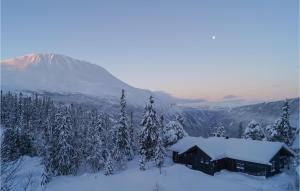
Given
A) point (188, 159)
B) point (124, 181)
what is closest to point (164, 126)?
point (188, 159)

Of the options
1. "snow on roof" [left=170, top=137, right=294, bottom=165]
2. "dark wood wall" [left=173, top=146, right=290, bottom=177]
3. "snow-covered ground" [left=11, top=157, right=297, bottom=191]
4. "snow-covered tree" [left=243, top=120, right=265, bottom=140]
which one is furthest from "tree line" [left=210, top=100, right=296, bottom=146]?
"snow-covered ground" [left=11, top=157, right=297, bottom=191]

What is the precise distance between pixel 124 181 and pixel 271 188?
1958cm

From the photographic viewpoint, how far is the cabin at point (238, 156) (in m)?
42.2

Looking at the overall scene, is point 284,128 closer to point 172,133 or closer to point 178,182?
point 172,133

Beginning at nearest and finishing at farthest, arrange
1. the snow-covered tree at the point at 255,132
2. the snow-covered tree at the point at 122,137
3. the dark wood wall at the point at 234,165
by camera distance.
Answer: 1. the dark wood wall at the point at 234,165
2. the snow-covered tree at the point at 122,137
3. the snow-covered tree at the point at 255,132

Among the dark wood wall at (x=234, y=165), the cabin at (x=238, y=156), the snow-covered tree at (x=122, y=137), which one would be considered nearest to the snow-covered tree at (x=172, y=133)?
the snow-covered tree at (x=122, y=137)

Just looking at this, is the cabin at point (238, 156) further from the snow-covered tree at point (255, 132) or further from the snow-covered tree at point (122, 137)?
the snow-covered tree at point (122, 137)

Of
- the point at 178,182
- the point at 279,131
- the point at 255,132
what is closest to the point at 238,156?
the point at 178,182

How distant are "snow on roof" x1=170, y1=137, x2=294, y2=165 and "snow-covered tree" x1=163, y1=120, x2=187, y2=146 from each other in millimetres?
9883

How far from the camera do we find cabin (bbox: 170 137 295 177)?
42.2 meters

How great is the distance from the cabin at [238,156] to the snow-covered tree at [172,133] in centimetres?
1063

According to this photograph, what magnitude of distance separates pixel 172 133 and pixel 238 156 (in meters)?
19.8

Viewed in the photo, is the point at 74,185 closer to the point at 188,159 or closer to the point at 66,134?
the point at 66,134

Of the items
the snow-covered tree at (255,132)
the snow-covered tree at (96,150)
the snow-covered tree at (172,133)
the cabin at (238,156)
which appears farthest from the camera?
the snow-covered tree at (255,132)
